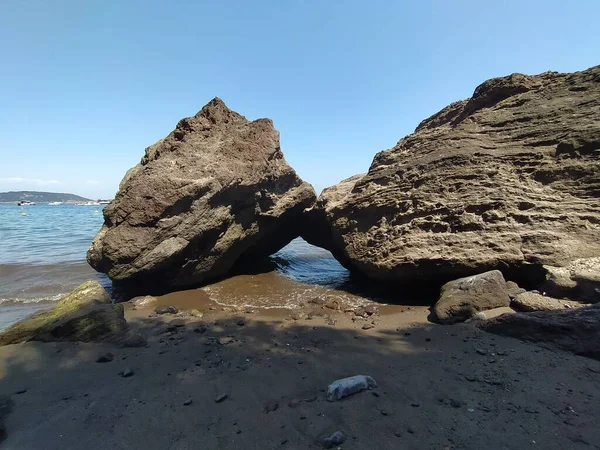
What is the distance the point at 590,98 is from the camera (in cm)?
678

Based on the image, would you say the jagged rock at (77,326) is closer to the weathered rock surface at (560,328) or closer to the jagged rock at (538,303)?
the weathered rock surface at (560,328)

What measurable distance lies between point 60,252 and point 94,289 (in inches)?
413

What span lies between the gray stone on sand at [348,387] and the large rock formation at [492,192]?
383cm

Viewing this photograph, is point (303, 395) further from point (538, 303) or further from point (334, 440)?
point (538, 303)

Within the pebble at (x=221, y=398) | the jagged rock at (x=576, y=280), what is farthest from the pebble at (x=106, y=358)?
the jagged rock at (x=576, y=280)

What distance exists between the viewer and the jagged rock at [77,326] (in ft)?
17.0

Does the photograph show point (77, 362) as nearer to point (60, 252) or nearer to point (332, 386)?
point (332, 386)

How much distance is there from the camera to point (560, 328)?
408 cm

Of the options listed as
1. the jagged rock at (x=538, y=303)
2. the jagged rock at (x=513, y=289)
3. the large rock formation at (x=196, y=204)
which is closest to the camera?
the jagged rock at (x=538, y=303)

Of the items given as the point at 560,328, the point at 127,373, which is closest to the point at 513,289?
the point at 560,328

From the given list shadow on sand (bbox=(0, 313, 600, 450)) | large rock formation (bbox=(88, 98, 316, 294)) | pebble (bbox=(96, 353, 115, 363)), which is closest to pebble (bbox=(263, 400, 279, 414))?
shadow on sand (bbox=(0, 313, 600, 450))

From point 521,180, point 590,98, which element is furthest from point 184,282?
point 590,98

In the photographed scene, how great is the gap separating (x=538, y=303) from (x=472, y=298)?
89 centimetres

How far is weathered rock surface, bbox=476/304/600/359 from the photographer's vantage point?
3.80 meters
